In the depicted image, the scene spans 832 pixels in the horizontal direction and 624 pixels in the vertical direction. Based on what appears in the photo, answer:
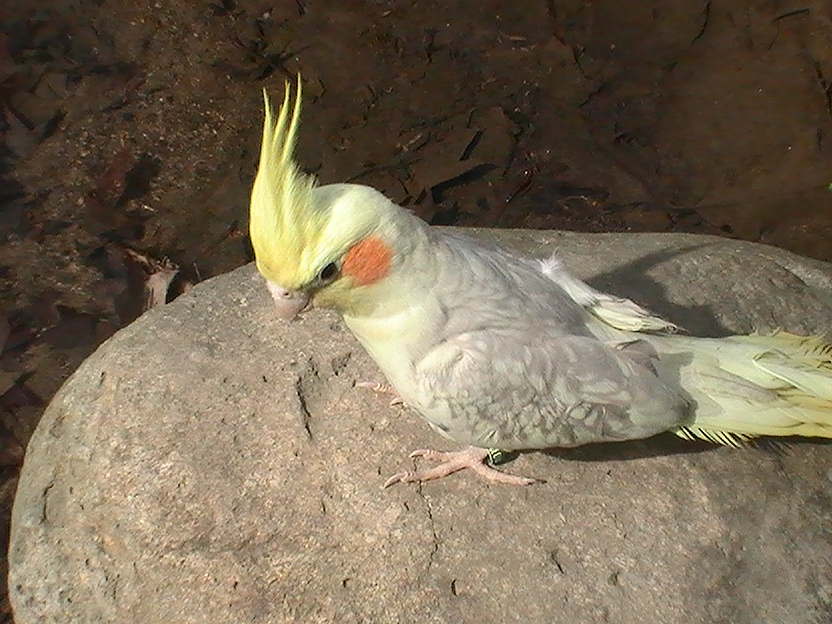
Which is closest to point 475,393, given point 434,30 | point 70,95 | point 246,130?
point 246,130

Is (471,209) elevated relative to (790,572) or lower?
elevated

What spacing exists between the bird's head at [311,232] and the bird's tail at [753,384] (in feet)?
3.86

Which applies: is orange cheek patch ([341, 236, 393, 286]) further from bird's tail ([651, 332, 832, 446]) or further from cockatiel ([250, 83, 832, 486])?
bird's tail ([651, 332, 832, 446])

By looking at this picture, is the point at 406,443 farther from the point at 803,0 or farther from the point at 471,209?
the point at 803,0

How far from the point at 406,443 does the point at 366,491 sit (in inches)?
10.4

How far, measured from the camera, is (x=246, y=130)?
488 centimetres

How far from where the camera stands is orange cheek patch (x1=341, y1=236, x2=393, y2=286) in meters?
2.28

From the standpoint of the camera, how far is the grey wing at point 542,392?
257cm

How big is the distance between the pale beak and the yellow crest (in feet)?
0.25

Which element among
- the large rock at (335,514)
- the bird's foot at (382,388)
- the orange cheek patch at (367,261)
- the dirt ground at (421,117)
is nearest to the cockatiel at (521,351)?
the orange cheek patch at (367,261)

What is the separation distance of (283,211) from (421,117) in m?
3.05

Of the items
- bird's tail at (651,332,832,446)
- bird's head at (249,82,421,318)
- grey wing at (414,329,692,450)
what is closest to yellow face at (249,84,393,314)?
bird's head at (249,82,421,318)

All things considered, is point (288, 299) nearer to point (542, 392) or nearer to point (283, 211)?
point (283, 211)

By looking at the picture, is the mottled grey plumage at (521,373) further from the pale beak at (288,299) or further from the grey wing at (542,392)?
the pale beak at (288,299)
